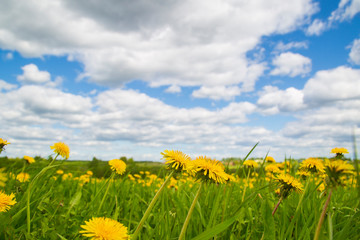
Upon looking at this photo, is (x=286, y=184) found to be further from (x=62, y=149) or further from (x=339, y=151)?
(x=62, y=149)

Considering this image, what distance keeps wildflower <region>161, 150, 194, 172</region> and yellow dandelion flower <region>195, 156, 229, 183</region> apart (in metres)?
0.07

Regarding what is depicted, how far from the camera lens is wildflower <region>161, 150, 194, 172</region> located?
1.71 metres

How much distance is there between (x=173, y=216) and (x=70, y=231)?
1.01 meters

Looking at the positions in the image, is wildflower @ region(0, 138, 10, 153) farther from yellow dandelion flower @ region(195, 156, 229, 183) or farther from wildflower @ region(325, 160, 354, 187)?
wildflower @ region(325, 160, 354, 187)

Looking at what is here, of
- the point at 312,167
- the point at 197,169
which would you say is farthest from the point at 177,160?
the point at 312,167

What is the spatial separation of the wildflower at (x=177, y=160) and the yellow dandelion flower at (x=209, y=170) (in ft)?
0.22

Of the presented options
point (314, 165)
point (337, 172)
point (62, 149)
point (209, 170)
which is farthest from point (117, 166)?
point (337, 172)

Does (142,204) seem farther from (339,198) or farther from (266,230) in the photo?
(339,198)

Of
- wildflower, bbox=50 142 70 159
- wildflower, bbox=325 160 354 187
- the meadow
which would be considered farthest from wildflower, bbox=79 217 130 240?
wildflower, bbox=50 142 70 159

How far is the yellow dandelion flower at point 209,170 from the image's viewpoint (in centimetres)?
162

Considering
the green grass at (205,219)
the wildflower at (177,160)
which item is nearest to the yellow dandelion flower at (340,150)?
the green grass at (205,219)

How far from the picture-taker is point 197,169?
161 cm

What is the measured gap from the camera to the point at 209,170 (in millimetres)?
1636

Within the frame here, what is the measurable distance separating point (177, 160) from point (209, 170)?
233 millimetres
